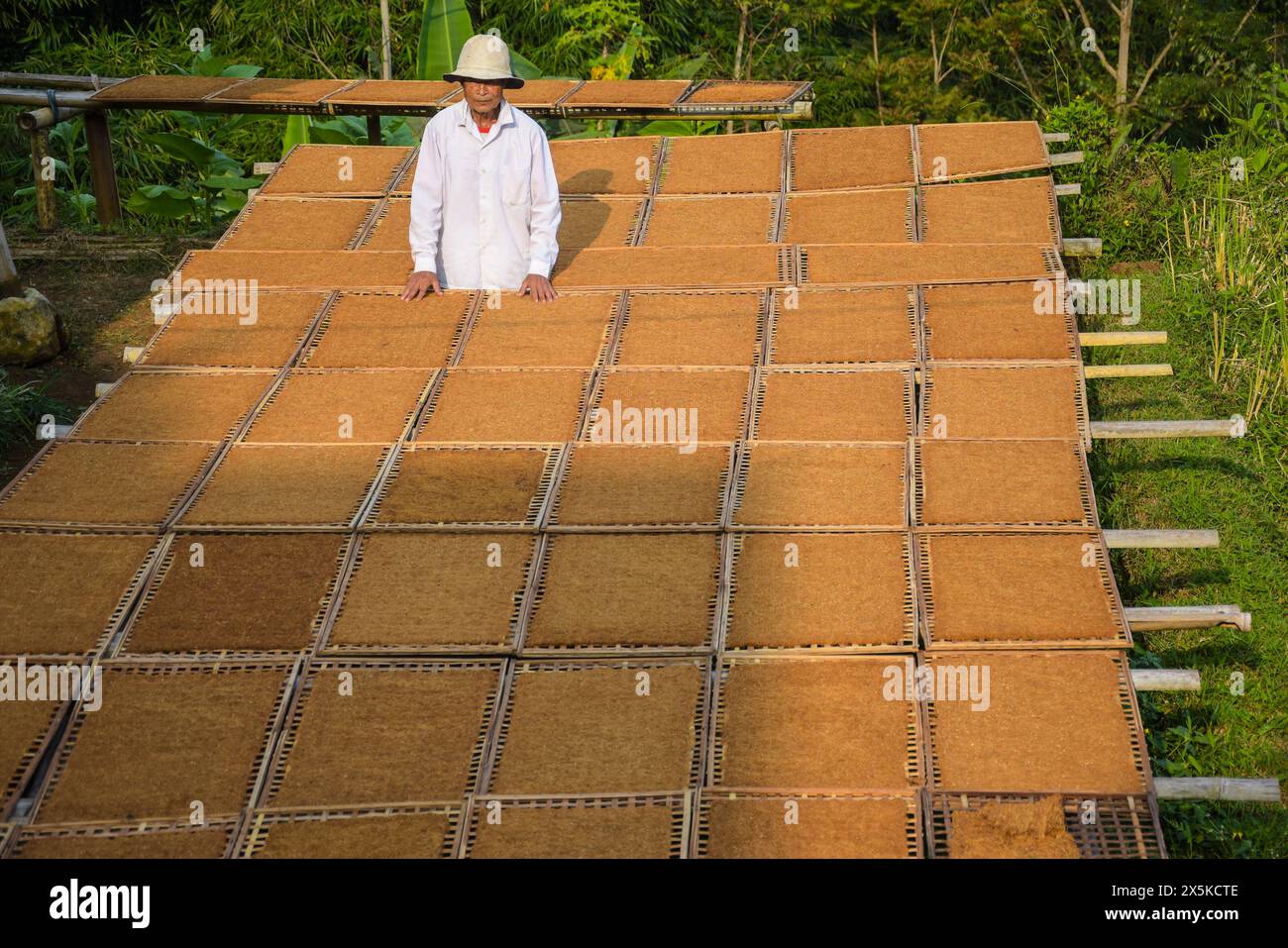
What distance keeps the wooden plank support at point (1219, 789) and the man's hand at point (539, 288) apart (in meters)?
3.51

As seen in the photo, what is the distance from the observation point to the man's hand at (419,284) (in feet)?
21.6

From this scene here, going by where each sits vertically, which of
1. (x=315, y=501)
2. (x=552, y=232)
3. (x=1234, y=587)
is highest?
(x=552, y=232)

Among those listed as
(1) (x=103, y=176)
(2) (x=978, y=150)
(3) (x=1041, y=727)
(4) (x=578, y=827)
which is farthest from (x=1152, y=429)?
(1) (x=103, y=176)

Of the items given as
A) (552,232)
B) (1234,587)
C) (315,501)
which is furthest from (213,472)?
(1234,587)

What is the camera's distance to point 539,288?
6.53 metres

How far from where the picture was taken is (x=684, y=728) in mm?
4145

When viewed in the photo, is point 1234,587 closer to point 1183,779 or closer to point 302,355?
point 1183,779

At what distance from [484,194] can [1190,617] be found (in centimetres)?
346

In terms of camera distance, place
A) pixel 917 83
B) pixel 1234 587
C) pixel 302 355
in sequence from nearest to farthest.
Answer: pixel 1234 587, pixel 302 355, pixel 917 83

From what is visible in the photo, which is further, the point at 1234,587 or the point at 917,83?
the point at 917,83

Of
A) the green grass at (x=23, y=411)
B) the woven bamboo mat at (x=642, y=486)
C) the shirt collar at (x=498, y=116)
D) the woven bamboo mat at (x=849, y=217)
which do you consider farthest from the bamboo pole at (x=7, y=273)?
the woven bamboo mat at (x=849, y=217)

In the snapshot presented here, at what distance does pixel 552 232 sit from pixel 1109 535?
9.31 ft

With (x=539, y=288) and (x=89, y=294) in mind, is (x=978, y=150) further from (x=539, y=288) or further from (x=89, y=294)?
(x=89, y=294)

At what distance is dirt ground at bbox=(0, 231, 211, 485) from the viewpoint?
23.5 ft
